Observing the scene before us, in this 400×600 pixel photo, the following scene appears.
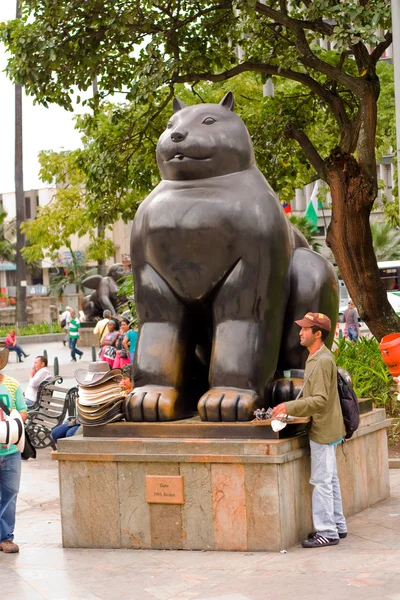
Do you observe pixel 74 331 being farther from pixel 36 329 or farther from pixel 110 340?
pixel 36 329

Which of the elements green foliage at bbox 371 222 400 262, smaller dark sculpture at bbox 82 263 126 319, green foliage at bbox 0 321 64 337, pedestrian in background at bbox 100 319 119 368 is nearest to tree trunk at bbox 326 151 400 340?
pedestrian in background at bbox 100 319 119 368

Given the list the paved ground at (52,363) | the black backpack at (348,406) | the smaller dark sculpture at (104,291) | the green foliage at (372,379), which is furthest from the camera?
the smaller dark sculpture at (104,291)

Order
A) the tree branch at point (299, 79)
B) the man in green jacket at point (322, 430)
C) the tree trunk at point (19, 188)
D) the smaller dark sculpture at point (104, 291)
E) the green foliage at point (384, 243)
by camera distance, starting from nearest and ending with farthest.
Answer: the man in green jacket at point (322, 430), the tree branch at point (299, 79), the smaller dark sculpture at point (104, 291), the tree trunk at point (19, 188), the green foliage at point (384, 243)

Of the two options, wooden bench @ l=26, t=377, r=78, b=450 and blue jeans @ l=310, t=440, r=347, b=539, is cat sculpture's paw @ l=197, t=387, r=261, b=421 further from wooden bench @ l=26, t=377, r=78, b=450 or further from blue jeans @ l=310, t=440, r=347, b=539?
wooden bench @ l=26, t=377, r=78, b=450

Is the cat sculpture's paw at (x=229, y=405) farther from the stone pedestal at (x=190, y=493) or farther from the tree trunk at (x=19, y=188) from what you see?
the tree trunk at (x=19, y=188)

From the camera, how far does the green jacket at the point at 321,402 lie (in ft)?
20.4

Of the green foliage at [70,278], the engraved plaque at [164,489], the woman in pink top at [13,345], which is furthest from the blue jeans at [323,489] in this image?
the green foliage at [70,278]

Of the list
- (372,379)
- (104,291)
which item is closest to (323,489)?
(372,379)

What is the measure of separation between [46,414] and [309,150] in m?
5.29

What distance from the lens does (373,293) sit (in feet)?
41.6

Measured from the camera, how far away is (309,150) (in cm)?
1419

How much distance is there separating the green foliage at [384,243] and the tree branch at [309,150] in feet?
84.0

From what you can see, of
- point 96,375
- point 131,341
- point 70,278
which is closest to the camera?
point 96,375

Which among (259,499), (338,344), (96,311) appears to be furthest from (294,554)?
(96,311)
